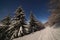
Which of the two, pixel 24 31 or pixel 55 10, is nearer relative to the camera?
pixel 55 10

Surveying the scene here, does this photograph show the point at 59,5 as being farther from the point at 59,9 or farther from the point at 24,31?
the point at 24,31

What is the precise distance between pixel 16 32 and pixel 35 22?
12498 mm

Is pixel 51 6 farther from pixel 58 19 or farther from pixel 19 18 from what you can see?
pixel 19 18

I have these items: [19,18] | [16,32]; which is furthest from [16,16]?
[16,32]

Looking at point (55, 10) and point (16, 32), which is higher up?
point (55, 10)

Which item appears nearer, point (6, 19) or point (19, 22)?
point (19, 22)

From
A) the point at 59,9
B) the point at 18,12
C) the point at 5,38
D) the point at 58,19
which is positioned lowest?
the point at 5,38

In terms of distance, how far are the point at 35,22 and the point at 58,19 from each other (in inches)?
630

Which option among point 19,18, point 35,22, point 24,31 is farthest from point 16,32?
point 35,22

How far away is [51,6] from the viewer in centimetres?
1942

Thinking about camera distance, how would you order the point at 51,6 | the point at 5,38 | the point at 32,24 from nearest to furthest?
1. the point at 5,38
2. the point at 51,6
3. the point at 32,24

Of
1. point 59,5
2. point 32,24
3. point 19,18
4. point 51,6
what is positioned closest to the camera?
point 59,5

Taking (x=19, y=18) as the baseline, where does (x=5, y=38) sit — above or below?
below

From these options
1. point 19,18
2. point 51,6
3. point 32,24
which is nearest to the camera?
point 51,6
